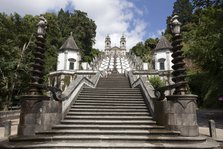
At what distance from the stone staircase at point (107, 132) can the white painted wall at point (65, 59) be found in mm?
30400

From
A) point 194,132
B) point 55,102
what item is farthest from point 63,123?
point 194,132

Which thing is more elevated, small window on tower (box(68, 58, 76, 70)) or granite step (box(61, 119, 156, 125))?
small window on tower (box(68, 58, 76, 70))

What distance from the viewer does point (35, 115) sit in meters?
7.76

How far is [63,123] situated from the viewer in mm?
8500

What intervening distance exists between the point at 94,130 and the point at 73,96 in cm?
364

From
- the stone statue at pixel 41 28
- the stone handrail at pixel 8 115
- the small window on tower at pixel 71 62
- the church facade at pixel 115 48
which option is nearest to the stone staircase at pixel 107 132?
the stone statue at pixel 41 28

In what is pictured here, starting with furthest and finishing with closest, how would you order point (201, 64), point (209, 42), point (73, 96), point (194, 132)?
point (201, 64) → point (209, 42) → point (73, 96) → point (194, 132)

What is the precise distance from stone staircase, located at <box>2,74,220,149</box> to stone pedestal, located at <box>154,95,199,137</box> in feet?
1.19

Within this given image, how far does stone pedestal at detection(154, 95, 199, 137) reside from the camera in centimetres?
762

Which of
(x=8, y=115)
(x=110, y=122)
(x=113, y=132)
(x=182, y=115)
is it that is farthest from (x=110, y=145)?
(x=8, y=115)

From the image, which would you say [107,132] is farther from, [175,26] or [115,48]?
[115,48]

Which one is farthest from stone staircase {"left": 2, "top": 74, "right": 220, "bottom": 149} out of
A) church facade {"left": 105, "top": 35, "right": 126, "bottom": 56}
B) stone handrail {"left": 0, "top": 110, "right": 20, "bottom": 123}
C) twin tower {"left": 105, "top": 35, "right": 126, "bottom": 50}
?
twin tower {"left": 105, "top": 35, "right": 126, "bottom": 50}

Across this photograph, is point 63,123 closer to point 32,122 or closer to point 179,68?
point 32,122

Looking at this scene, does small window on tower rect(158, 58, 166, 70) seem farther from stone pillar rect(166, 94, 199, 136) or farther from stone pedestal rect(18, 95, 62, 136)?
stone pedestal rect(18, 95, 62, 136)
